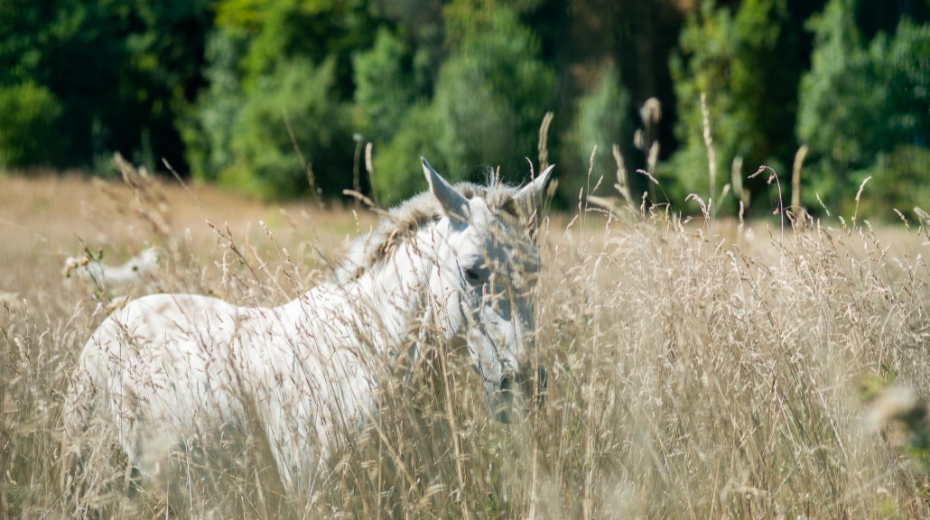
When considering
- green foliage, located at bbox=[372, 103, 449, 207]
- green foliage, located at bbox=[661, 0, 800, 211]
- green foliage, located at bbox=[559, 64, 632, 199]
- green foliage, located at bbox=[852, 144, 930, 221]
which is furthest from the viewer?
green foliage, located at bbox=[372, 103, 449, 207]

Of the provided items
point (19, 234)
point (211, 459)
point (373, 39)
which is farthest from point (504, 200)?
point (373, 39)

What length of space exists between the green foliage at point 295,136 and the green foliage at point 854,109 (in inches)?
622

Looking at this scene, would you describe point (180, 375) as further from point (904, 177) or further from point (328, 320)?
point (904, 177)

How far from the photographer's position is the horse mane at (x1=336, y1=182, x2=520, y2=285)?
270 cm

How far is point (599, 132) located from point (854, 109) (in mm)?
6602

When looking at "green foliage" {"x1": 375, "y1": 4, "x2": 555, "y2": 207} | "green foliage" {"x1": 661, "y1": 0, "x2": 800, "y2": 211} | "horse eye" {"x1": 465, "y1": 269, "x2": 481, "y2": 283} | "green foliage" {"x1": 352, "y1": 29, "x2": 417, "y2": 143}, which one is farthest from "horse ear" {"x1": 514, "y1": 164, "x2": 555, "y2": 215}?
"green foliage" {"x1": 352, "y1": 29, "x2": 417, "y2": 143}

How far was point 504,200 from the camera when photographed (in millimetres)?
2699

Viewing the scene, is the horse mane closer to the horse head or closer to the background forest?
the horse head

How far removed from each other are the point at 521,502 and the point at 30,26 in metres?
34.3

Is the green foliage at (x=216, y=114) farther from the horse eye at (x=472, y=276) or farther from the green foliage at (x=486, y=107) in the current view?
the horse eye at (x=472, y=276)

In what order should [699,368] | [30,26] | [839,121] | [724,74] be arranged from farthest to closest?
[30,26], [724,74], [839,121], [699,368]

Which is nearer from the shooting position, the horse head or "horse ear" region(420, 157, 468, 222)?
the horse head

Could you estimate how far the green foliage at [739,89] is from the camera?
774 inches

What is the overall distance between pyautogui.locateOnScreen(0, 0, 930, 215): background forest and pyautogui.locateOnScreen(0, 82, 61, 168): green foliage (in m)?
0.07
